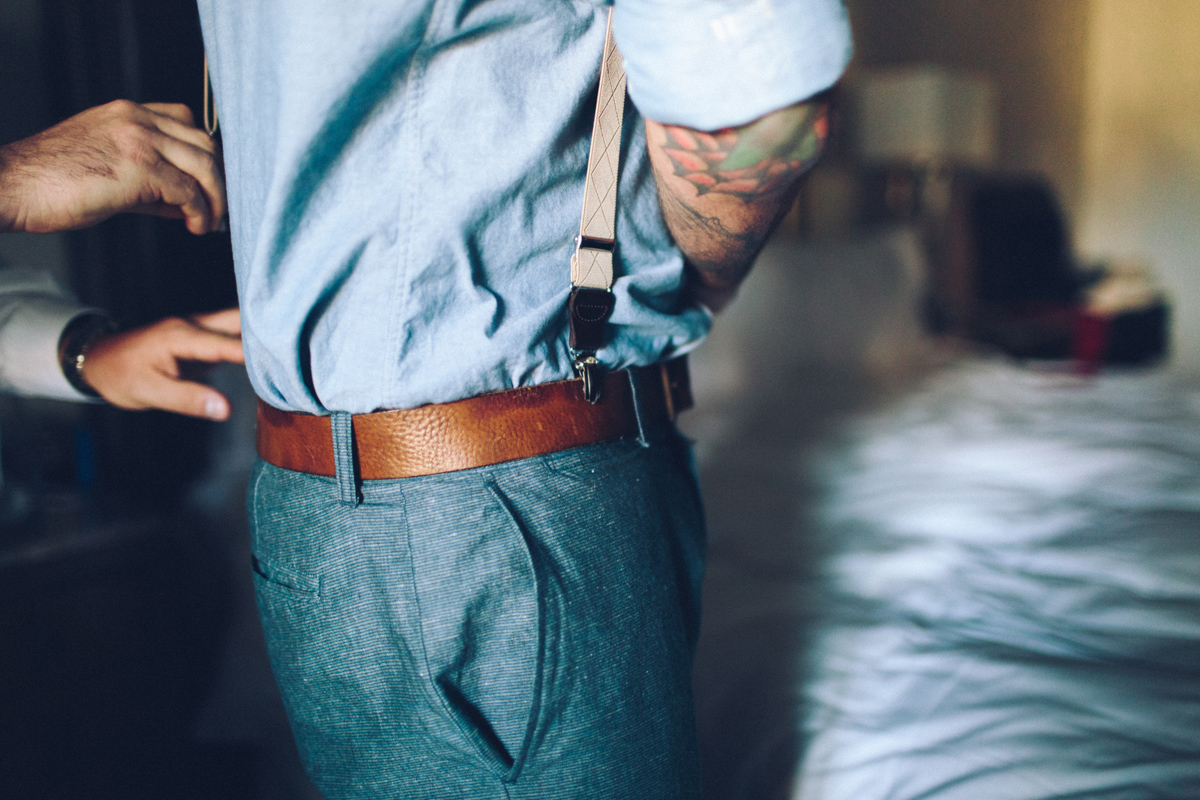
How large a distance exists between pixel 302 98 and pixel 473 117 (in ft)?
0.30

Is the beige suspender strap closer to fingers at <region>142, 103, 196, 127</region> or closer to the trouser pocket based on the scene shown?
the trouser pocket

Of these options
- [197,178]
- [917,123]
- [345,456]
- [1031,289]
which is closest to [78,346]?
[197,178]

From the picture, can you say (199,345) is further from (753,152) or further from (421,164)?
(753,152)

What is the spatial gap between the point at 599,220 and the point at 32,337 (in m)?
0.59

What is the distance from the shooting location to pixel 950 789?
2.24 feet

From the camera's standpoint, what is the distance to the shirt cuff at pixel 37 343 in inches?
27.9

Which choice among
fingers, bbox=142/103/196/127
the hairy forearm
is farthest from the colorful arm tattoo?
fingers, bbox=142/103/196/127

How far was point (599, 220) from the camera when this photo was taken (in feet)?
1.54

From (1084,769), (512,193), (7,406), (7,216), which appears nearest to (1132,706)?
(1084,769)

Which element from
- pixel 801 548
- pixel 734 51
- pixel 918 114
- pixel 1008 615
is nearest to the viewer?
pixel 734 51

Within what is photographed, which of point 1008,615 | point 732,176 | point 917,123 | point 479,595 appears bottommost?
point 1008,615

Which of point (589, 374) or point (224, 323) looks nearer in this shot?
point (589, 374)

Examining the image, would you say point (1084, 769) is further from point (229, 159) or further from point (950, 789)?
point (229, 159)

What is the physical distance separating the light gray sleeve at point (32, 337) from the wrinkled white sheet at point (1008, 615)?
0.82 meters
